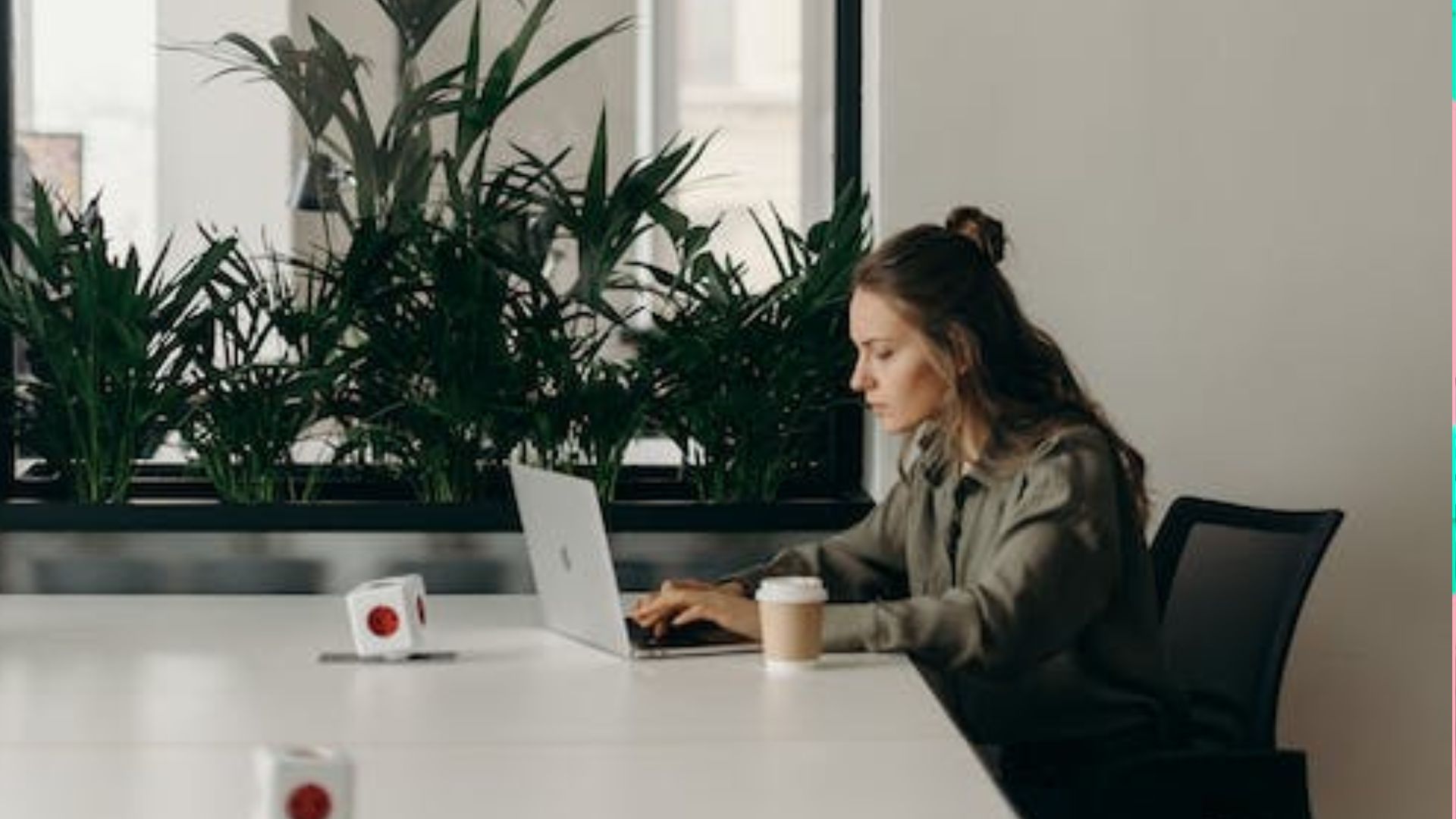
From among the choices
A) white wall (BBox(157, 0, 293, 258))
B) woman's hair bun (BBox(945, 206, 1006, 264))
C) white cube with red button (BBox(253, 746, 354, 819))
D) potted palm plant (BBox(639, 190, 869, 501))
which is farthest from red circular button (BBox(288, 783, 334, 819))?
white wall (BBox(157, 0, 293, 258))

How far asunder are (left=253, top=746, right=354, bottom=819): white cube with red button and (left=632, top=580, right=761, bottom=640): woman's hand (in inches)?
51.9

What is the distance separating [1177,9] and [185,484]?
185cm

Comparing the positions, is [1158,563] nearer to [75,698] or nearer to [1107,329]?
[1107,329]

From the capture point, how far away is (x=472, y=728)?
255cm

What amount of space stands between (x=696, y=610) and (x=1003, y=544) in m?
0.39

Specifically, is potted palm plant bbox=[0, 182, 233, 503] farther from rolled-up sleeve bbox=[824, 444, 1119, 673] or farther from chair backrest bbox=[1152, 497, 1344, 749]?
chair backrest bbox=[1152, 497, 1344, 749]

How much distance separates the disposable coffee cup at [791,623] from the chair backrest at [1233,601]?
1.87ft

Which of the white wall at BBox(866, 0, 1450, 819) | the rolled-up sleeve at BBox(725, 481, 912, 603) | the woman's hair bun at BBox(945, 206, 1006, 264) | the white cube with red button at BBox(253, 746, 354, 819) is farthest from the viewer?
the white wall at BBox(866, 0, 1450, 819)

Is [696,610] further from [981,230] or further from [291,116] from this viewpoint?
[291,116]

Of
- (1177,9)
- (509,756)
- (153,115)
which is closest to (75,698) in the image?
(509,756)

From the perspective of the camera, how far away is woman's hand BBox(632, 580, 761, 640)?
3.00 m

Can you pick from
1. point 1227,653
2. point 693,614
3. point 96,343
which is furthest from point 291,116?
point 1227,653

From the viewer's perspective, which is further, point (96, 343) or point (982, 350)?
point (96, 343)

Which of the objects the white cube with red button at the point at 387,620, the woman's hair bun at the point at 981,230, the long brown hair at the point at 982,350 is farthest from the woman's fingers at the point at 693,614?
the woman's hair bun at the point at 981,230
